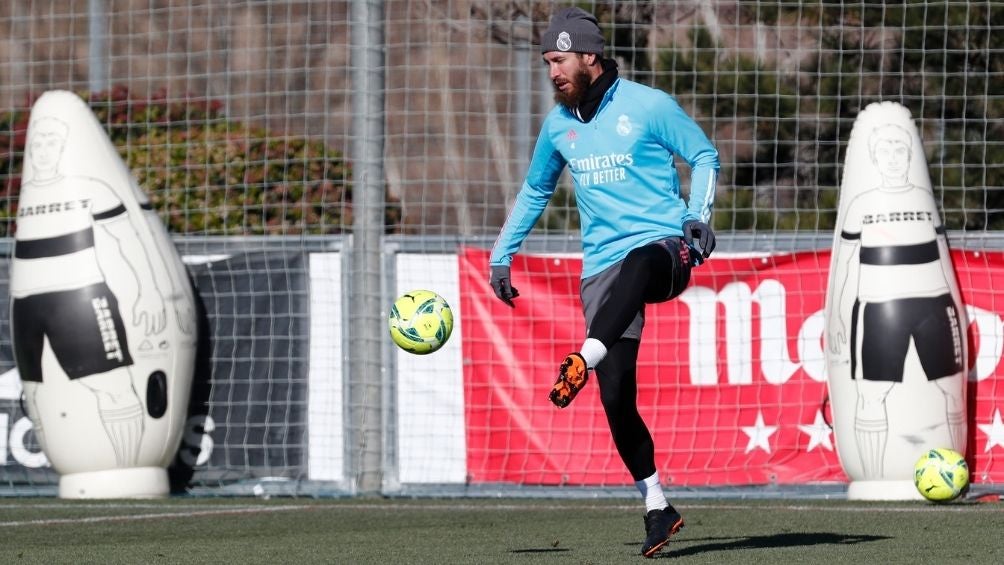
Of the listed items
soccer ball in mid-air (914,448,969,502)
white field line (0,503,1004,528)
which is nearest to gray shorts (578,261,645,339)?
white field line (0,503,1004,528)

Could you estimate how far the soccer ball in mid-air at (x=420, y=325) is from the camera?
21.5ft

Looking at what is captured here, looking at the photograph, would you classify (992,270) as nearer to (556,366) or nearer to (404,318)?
(556,366)

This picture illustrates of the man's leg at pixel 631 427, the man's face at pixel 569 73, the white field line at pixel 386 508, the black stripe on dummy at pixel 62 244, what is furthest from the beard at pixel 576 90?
the black stripe on dummy at pixel 62 244

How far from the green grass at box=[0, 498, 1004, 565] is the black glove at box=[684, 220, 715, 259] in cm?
106

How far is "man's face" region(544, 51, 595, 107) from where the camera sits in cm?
628

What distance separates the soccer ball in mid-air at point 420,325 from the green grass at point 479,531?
77cm

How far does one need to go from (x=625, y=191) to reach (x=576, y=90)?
0.41 metres

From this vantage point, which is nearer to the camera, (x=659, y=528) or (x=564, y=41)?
(x=659, y=528)

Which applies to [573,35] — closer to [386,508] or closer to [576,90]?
[576,90]

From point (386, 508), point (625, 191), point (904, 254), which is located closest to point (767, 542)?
point (625, 191)

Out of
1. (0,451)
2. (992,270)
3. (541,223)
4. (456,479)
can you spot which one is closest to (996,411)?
(992,270)

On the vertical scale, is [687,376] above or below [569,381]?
below

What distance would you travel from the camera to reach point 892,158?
9.17 m

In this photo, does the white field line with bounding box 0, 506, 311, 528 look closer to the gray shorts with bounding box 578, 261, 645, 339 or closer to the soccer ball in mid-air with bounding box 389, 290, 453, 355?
the soccer ball in mid-air with bounding box 389, 290, 453, 355
